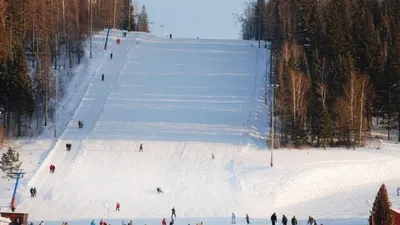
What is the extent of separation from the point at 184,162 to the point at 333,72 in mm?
18603

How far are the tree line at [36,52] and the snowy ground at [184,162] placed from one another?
2556mm

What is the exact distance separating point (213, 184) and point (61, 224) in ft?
34.3

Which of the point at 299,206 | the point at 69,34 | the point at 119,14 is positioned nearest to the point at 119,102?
the point at 69,34

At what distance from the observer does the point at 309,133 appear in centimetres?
5153

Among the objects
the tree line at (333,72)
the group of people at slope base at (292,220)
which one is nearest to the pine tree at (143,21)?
the tree line at (333,72)

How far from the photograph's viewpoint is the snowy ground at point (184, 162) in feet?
123

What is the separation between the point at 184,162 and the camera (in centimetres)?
4556

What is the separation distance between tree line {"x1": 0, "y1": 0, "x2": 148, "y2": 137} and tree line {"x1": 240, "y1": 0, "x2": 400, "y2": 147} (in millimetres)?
19351

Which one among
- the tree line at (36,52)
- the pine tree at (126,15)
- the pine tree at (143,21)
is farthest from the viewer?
the pine tree at (143,21)

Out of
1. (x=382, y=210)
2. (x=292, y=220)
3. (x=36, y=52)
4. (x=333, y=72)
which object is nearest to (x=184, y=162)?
(x=292, y=220)

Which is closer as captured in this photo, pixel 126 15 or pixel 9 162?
pixel 9 162

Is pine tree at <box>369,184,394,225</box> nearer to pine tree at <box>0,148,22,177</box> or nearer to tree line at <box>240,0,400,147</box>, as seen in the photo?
pine tree at <box>0,148,22,177</box>

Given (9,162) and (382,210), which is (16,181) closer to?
(9,162)

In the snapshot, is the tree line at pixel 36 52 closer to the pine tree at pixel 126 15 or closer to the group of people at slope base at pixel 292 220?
the pine tree at pixel 126 15
